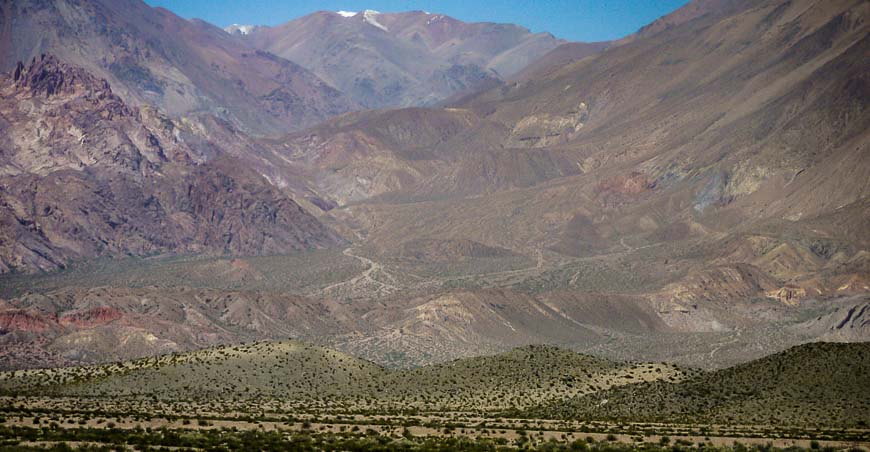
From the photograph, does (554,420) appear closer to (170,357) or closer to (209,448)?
(209,448)

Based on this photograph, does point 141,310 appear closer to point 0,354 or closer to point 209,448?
point 0,354

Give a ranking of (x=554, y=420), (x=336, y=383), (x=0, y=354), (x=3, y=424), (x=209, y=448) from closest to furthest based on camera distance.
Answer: (x=209, y=448) → (x=3, y=424) → (x=554, y=420) → (x=336, y=383) → (x=0, y=354)

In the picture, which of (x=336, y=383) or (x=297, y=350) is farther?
(x=297, y=350)

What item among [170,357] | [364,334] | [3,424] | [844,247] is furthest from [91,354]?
[844,247]

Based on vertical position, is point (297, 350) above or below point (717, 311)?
below

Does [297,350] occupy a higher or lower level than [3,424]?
higher

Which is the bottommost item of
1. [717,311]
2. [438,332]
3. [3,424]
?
[3,424]

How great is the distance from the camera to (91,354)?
13275 cm

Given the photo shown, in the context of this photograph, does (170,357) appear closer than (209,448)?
No

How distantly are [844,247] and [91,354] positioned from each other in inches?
5111

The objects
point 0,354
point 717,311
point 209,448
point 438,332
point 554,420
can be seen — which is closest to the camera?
point 209,448

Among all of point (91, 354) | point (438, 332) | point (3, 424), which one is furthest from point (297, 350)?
point (438, 332)

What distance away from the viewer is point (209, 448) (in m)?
43.2

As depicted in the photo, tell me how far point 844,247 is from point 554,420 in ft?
503
